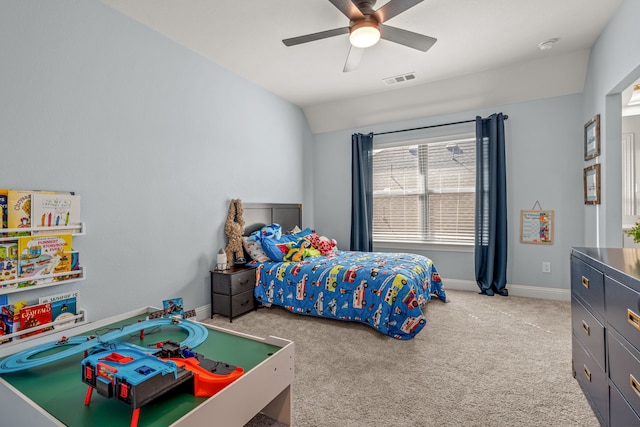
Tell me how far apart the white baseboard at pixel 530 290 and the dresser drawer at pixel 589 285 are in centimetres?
214

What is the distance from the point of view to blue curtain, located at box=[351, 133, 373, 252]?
4711 millimetres

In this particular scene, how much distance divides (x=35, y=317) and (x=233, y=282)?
59.1 inches

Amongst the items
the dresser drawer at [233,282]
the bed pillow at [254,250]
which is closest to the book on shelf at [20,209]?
the dresser drawer at [233,282]

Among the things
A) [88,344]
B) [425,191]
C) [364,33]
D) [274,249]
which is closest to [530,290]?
[425,191]

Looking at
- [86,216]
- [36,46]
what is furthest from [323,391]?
[36,46]

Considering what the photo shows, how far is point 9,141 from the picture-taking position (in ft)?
6.46

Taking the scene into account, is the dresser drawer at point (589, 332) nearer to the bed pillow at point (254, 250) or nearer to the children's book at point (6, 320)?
the bed pillow at point (254, 250)

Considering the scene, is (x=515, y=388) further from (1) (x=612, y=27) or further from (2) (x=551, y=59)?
(2) (x=551, y=59)

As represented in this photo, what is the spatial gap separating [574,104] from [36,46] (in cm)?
508

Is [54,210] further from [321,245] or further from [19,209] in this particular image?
[321,245]

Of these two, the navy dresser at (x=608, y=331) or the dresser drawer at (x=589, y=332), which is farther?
the dresser drawer at (x=589, y=332)

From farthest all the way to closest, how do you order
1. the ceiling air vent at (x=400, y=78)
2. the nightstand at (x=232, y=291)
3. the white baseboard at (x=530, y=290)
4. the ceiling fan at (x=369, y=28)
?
the ceiling air vent at (x=400, y=78), the white baseboard at (x=530, y=290), the nightstand at (x=232, y=291), the ceiling fan at (x=369, y=28)

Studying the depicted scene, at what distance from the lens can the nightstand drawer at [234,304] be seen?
10.4ft

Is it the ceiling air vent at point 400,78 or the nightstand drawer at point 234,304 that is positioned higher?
the ceiling air vent at point 400,78
